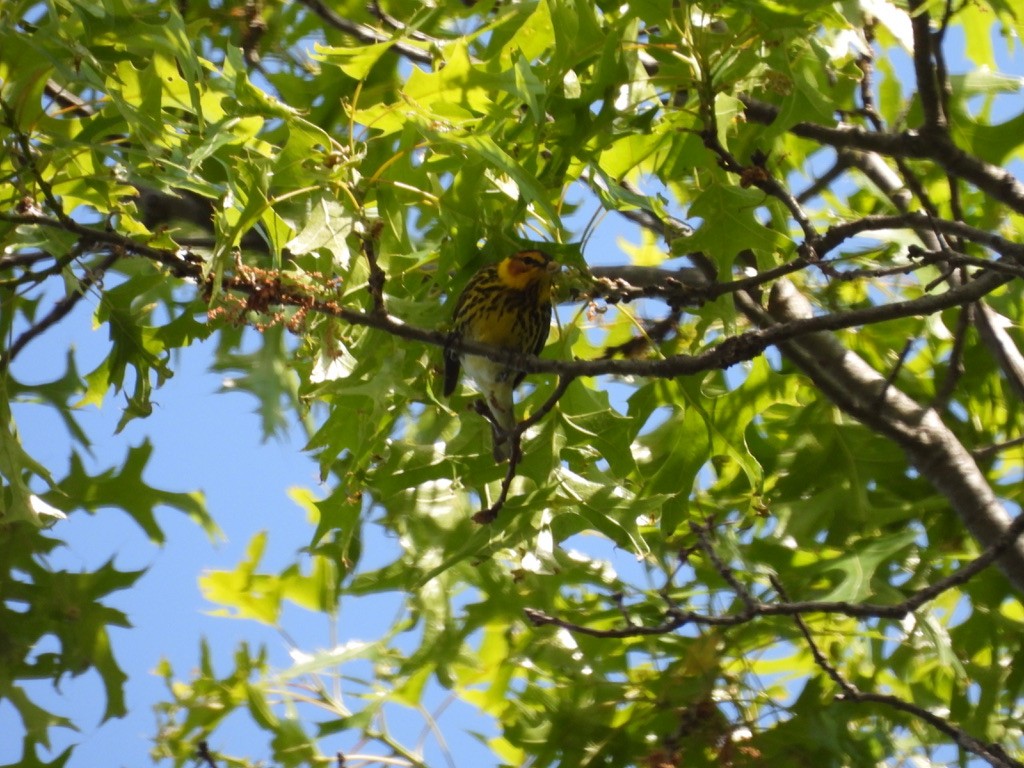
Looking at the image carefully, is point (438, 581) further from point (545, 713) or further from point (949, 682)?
point (949, 682)

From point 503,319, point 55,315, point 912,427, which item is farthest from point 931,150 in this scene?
point 55,315

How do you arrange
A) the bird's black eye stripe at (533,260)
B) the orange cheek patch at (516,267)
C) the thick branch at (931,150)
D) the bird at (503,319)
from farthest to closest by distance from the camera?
the orange cheek patch at (516,267), the bird at (503,319), the bird's black eye stripe at (533,260), the thick branch at (931,150)

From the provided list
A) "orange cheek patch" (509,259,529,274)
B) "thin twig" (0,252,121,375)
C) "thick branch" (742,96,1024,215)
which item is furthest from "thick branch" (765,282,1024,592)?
"thin twig" (0,252,121,375)

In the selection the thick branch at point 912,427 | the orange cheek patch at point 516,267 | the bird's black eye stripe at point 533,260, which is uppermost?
the orange cheek patch at point 516,267

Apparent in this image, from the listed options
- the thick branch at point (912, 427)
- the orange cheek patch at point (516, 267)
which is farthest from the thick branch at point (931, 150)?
the orange cheek patch at point (516, 267)

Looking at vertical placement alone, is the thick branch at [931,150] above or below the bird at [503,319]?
below

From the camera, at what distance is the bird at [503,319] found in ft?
11.8

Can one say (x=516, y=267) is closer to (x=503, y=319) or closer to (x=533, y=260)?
(x=503, y=319)

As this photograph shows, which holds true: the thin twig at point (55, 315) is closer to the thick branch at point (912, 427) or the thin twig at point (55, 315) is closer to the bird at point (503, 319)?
the bird at point (503, 319)

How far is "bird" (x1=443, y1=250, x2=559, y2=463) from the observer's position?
3.59 m

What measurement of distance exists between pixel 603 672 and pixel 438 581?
62cm

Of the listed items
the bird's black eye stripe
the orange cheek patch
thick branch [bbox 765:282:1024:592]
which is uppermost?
the orange cheek patch

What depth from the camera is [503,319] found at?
4062 millimetres

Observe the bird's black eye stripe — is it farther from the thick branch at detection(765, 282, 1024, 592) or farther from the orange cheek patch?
the thick branch at detection(765, 282, 1024, 592)
